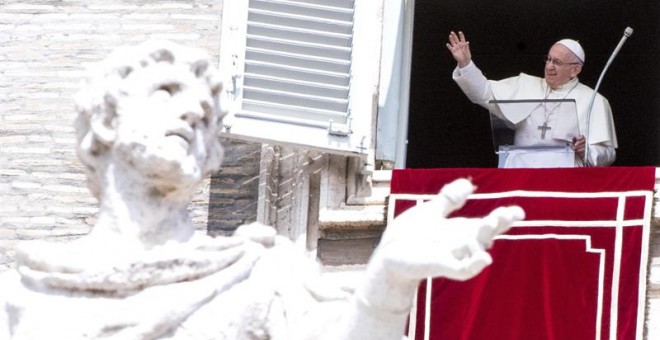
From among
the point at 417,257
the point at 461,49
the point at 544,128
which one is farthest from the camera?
the point at 461,49

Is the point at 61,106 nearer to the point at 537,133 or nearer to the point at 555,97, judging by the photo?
the point at 537,133

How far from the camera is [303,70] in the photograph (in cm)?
1376

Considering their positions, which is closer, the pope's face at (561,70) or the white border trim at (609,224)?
the white border trim at (609,224)

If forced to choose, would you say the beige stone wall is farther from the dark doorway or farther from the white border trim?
the dark doorway

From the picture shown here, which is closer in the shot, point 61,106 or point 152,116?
point 152,116

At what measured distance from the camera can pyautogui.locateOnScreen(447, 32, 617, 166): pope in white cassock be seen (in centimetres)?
1462

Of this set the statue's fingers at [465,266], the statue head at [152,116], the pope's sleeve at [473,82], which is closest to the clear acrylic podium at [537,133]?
the pope's sleeve at [473,82]

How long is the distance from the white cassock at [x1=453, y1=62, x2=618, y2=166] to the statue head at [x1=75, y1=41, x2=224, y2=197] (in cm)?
753

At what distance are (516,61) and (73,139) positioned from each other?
5166 mm

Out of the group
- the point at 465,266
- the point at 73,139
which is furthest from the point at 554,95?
the point at 465,266

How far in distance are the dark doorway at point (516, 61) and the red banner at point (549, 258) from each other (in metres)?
3.44

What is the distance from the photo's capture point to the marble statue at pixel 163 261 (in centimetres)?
679

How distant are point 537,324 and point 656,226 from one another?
0.70 m

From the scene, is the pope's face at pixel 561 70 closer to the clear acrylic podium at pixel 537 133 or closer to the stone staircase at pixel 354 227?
the clear acrylic podium at pixel 537 133
